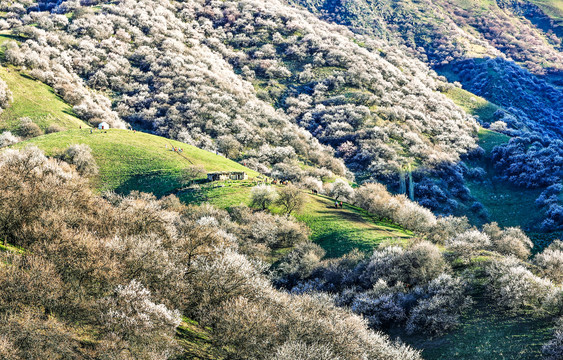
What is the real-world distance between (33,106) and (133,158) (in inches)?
1406

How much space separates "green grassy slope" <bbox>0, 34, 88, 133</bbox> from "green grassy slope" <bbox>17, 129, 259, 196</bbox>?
1282cm

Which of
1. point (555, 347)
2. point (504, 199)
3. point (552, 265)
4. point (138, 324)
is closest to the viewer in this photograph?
point (138, 324)

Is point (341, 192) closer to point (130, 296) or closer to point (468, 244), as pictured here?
point (468, 244)

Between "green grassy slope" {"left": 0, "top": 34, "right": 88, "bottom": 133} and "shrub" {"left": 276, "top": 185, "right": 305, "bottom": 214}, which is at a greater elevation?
"shrub" {"left": 276, "top": 185, "right": 305, "bottom": 214}

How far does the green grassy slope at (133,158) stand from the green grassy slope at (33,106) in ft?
A: 42.1

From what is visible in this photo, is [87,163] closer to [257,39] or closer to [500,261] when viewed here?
[500,261]

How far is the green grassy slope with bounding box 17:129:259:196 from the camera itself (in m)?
60.2

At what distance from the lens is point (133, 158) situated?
66.4 metres

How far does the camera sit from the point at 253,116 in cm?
10769

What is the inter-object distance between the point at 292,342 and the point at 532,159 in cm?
10942

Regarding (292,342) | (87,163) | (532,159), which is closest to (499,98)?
(532,159)

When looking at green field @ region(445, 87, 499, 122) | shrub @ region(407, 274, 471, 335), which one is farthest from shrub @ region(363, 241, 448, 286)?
green field @ region(445, 87, 499, 122)

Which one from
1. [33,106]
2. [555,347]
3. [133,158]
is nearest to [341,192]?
[133,158]

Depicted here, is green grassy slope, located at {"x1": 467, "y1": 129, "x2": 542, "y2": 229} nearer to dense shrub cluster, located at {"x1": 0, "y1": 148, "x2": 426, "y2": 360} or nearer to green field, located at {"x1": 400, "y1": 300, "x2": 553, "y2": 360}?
green field, located at {"x1": 400, "y1": 300, "x2": 553, "y2": 360}
